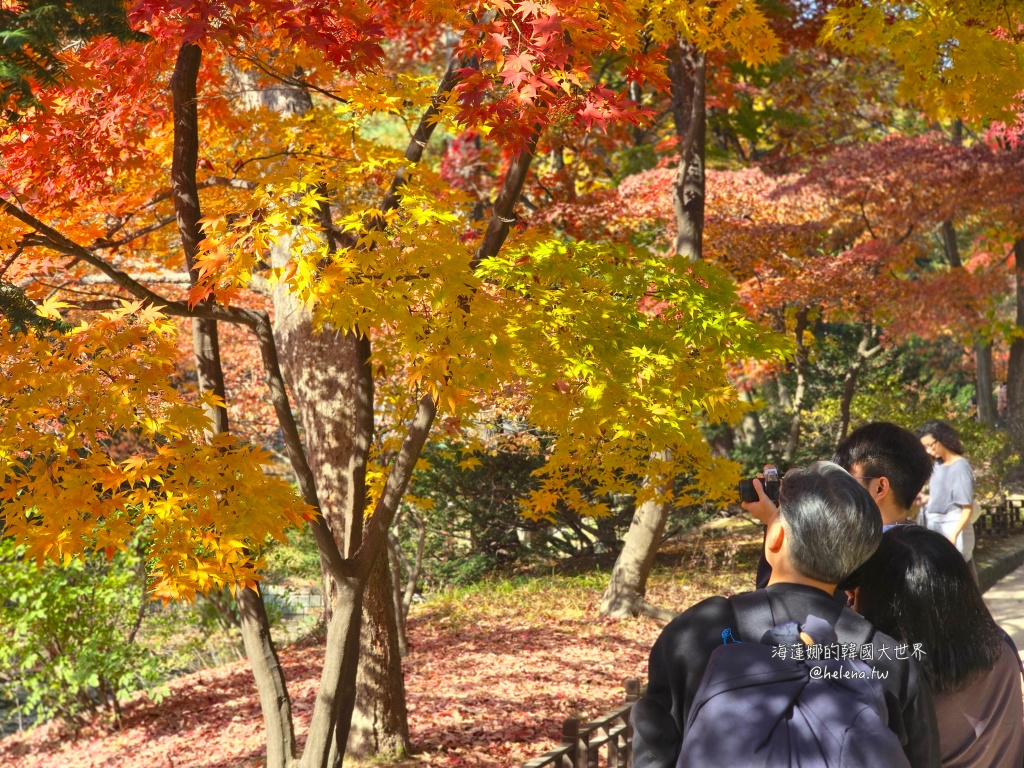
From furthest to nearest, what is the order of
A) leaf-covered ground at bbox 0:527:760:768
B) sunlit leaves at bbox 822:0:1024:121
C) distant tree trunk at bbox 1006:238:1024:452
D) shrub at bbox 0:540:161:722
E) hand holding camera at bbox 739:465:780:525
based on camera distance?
distant tree trunk at bbox 1006:238:1024:452 → shrub at bbox 0:540:161:722 → leaf-covered ground at bbox 0:527:760:768 → sunlit leaves at bbox 822:0:1024:121 → hand holding camera at bbox 739:465:780:525

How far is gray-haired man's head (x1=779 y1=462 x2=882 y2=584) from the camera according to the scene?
79.7 inches

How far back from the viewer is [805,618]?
1991 millimetres

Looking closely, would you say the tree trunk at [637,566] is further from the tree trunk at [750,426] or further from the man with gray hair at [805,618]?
the man with gray hair at [805,618]

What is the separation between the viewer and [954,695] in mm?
2383

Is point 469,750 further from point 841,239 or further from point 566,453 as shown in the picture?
point 841,239

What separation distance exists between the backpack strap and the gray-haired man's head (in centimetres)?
11

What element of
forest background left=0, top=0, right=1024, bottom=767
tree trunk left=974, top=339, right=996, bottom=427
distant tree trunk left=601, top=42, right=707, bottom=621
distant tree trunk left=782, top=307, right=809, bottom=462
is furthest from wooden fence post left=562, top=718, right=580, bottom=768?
tree trunk left=974, top=339, right=996, bottom=427

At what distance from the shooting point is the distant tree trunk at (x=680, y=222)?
8945mm

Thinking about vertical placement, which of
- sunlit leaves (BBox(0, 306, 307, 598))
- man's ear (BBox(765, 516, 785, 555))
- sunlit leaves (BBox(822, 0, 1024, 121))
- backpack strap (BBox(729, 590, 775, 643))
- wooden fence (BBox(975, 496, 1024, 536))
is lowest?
wooden fence (BBox(975, 496, 1024, 536))

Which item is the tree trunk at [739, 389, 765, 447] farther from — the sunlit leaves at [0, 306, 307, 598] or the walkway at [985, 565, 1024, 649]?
the sunlit leaves at [0, 306, 307, 598]

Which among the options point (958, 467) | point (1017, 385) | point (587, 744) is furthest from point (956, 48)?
point (1017, 385)

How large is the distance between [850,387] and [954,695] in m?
11.6

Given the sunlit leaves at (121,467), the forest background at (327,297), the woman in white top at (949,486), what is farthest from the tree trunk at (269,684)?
the woman in white top at (949,486)

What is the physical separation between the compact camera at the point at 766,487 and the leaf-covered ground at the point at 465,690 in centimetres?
325
